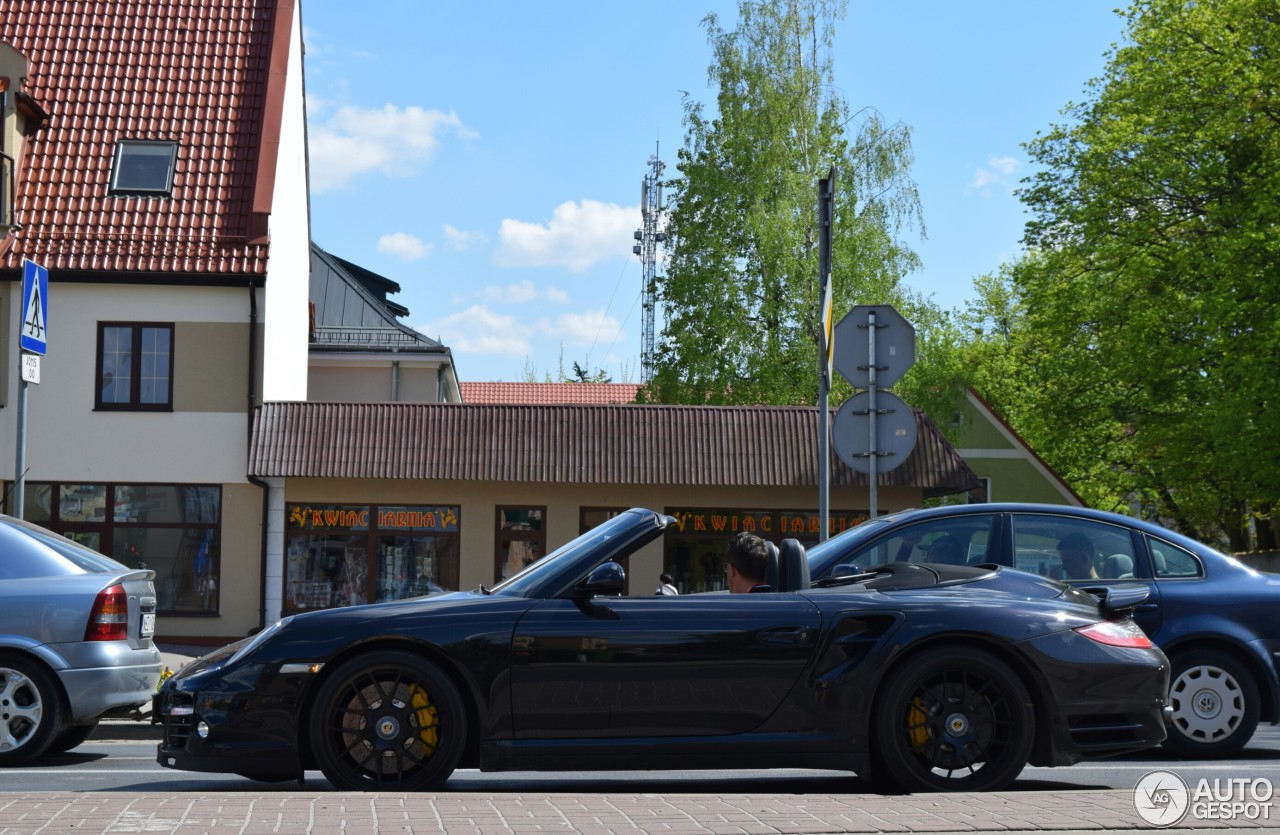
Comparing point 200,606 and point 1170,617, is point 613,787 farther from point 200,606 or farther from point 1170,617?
point 200,606

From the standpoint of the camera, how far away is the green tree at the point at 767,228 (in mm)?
38156

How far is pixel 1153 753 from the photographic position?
9930 mm

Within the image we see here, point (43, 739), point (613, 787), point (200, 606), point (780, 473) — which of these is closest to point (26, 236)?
point (200, 606)

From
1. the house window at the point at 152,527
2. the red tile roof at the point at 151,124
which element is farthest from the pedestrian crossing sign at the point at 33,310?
the house window at the point at 152,527

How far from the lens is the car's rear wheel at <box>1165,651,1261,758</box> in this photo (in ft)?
31.9

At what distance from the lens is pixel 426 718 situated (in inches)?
271

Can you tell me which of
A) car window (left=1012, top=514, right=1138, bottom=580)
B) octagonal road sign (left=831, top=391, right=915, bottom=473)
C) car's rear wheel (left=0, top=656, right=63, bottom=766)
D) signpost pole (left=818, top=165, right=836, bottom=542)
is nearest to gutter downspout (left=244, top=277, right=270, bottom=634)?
signpost pole (left=818, top=165, right=836, bottom=542)

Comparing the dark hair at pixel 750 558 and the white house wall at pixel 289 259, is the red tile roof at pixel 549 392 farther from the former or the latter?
the dark hair at pixel 750 558

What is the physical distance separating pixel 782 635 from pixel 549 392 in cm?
7105

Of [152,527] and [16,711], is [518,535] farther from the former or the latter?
[16,711]

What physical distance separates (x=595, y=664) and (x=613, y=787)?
1212mm

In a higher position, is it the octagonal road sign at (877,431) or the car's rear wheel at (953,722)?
the octagonal road sign at (877,431)

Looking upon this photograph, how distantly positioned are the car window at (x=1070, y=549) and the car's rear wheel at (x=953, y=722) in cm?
301

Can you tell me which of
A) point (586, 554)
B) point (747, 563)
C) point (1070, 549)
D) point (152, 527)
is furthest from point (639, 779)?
point (152, 527)
